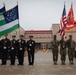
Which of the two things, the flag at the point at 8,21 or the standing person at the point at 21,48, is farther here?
the standing person at the point at 21,48

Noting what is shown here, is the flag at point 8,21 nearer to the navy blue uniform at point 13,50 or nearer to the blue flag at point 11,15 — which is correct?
the blue flag at point 11,15

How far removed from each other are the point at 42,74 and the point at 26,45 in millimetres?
5888

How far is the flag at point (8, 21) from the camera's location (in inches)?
723

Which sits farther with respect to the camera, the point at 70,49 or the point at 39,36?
the point at 39,36

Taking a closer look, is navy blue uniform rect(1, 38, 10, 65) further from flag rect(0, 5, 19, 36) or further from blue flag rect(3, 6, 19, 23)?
blue flag rect(3, 6, 19, 23)

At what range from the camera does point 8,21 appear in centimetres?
1862

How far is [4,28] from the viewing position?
18.4m

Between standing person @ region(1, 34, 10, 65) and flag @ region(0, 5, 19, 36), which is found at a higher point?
flag @ region(0, 5, 19, 36)

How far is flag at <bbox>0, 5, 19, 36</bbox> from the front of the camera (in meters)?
18.4

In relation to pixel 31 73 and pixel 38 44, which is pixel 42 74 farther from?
pixel 38 44

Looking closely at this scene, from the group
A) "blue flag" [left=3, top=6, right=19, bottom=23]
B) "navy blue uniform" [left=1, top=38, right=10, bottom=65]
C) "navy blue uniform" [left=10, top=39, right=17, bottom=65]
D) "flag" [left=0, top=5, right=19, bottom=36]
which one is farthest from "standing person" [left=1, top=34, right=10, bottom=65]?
"blue flag" [left=3, top=6, right=19, bottom=23]

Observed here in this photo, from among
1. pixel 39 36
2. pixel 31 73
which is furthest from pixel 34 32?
pixel 31 73

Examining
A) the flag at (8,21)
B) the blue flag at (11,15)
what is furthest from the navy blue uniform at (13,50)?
the blue flag at (11,15)

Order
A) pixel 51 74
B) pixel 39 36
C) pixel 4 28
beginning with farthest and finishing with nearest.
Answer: pixel 39 36
pixel 4 28
pixel 51 74
